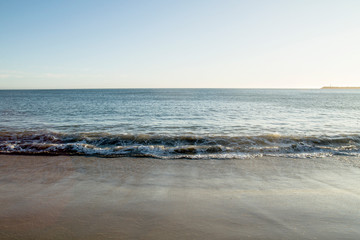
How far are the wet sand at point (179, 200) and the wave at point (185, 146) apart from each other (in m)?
1.22

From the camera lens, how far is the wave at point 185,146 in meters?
8.59

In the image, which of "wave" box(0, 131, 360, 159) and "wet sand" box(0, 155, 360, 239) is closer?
"wet sand" box(0, 155, 360, 239)

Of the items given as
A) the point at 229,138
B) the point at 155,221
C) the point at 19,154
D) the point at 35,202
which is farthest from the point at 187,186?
the point at 19,154

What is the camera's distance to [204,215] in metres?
3.92

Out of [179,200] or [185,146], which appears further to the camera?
[185,146]

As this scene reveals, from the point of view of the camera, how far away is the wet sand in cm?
346

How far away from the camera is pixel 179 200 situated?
15.0 feet

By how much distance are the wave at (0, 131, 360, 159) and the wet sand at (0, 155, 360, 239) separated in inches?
48.1

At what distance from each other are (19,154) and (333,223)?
32.8ft

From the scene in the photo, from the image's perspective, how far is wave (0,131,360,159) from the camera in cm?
859

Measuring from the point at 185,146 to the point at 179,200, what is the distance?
5.06 meters

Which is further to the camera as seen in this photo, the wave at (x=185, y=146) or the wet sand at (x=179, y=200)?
the wave at (x=185, y=146)

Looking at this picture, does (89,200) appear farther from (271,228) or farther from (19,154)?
(19,154)

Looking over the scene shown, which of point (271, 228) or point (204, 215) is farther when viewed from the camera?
point (204, 215)
